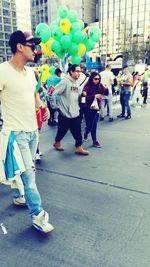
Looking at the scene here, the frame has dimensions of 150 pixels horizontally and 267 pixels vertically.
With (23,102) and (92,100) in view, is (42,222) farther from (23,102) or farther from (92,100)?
(92,100)

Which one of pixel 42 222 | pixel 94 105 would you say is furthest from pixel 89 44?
pixel 42 222

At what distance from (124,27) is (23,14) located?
64609 millimetres

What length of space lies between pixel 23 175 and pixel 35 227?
596mm

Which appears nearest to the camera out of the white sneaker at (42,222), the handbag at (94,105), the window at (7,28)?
the white sneaker at (42,222)

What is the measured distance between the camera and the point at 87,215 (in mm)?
2785

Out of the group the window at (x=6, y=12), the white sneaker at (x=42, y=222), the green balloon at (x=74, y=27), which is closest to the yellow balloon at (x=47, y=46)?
the green balloon at (x=74, y=27)

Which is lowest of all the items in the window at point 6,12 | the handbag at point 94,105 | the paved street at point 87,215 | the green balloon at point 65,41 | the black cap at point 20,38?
the paved street at point 87,215

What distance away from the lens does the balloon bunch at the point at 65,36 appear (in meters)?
5.74

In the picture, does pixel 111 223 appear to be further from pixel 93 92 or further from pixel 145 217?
pixel 93 92

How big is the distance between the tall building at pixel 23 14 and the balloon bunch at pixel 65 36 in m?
106

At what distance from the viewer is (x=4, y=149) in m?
2.28

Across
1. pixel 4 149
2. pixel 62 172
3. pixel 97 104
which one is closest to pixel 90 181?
pixel 62 172

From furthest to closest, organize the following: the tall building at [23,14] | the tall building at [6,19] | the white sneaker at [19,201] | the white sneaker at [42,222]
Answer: the tall building at [23,14]
the tall building at [6,19]
the white sneaker at [19,201]
the white sneaker at [42,222]

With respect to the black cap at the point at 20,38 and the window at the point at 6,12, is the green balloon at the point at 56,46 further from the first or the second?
the window at the point at 6,12
